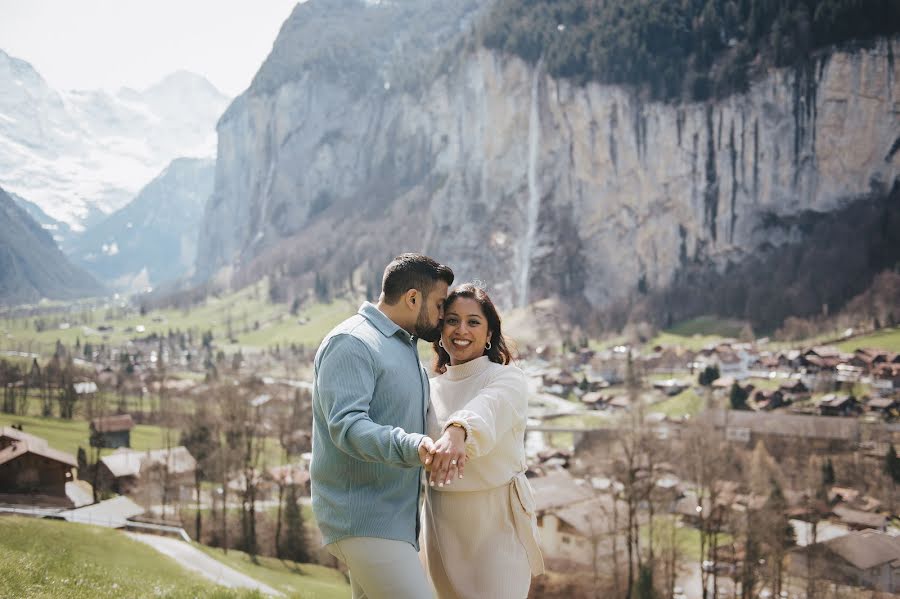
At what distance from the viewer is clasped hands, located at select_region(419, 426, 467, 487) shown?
4.66 metres

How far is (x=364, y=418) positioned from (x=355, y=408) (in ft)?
0.32

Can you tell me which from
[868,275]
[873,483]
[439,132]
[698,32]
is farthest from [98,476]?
[439,132]

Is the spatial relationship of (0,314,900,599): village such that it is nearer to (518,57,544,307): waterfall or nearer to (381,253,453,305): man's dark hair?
(381,253,453,305): man's dark hair

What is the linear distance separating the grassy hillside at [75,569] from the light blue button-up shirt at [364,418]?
501 centimetres

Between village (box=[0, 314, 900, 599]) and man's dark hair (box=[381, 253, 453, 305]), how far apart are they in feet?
88.6

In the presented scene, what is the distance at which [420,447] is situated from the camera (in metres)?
4.72

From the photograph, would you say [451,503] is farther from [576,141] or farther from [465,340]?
[576,141]

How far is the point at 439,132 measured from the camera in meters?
185

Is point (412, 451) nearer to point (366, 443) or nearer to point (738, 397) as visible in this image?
point (366, 443)

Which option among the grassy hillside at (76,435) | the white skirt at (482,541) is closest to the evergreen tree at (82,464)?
the grassy hillside at (76,435)

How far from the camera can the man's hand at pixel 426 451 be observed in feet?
15.3

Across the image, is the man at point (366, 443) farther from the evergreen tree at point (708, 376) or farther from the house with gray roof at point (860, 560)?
the evergreen tree at point (708, 376)

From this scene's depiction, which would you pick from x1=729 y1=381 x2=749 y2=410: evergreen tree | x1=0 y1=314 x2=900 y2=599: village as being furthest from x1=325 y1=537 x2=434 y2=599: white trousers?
x1=729 y1=381 x2=749 y2=410: evergreen tree

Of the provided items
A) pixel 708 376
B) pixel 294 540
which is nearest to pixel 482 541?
pixel 294 540
